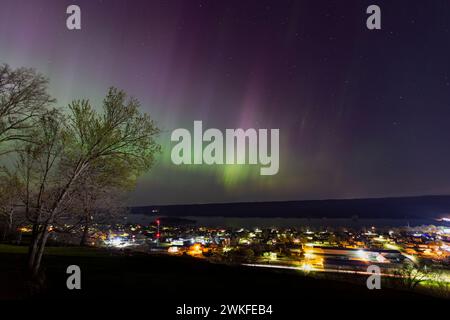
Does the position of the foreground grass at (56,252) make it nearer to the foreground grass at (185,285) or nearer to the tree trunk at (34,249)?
the foreground grass at (185,285)

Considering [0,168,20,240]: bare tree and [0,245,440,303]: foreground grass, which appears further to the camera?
[0,168,20,240]: bare tree

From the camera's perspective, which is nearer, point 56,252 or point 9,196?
point 9,196

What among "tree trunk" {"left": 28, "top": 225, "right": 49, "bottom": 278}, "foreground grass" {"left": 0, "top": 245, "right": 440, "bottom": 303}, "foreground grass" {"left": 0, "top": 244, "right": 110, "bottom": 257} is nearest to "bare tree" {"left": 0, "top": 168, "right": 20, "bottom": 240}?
"tree trunk" {"left": 28, "top": 225, "right": 49, "bottom": 278}

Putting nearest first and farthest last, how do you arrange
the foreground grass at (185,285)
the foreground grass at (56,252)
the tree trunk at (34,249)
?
the foreground grass at (185,285) < the tree trunk at (34,249) < the foreground grass at (56,252)

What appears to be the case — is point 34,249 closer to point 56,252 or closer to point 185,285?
point 185,285

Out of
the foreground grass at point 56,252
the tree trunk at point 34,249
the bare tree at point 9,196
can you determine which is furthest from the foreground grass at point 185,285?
the foreground grass at point 56,252

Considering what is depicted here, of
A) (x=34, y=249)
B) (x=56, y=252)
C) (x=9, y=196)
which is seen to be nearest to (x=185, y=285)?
(x=34, y=249)

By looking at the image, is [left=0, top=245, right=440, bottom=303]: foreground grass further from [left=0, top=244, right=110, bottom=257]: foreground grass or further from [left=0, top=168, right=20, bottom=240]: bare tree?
[left=0, top=244, right=110, bottom=257]: foreground grass

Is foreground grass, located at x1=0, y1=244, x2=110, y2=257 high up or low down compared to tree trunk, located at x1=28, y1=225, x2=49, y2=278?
down

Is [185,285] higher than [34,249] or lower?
lower

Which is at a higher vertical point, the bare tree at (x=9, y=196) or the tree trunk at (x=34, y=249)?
the bare tree at (x=9, y=196)

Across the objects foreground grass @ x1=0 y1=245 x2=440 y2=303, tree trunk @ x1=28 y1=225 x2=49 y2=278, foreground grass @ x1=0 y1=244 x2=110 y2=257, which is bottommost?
foreground grass @ x1=0 y1=244 x2=110 y2=257

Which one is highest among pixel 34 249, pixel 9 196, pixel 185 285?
pixel 9 196
